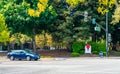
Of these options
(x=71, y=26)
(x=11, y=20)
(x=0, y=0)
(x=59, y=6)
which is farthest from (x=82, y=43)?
(x=0, y=0)

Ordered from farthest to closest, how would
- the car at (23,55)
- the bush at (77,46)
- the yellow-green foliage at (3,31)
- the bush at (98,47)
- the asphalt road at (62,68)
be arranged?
1. the bush at (98,47)
2. the bush at (77,46)
3. the yellow-green foliage at (3,31)
4. the car at (23,55)
5. the asphalt road at (62,68)

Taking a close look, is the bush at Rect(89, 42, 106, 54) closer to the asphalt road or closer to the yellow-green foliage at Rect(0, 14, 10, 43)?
the yellow-green foliage at Rect(0, 14, 10, 43)

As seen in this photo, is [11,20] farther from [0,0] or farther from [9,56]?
[9,56]

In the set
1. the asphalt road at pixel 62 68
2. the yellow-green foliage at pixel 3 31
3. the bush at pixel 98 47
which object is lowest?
the asphalt road at pixel 62 68

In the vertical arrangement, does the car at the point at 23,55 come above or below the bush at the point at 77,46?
below

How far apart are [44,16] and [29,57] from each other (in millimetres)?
14231

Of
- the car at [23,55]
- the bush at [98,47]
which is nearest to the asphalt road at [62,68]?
the car at [23,55]

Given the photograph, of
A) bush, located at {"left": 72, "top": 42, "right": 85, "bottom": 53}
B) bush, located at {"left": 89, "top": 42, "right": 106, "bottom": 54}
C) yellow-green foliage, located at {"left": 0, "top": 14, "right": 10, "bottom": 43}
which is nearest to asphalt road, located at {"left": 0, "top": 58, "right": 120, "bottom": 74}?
yellow-green foliage, located at {"left": 0, "top": 14, "right": 10, "bottom": 43}

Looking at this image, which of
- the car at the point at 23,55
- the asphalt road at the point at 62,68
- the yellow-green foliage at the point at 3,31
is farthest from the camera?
the yellow-green foliage at the point at 3,31

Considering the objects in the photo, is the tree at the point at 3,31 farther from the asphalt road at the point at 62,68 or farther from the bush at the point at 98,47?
the asphalt road at the point at 62,68

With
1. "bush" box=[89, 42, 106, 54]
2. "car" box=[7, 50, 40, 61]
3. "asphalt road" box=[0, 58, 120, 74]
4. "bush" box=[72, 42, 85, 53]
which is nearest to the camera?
"asphalt road" box=[0, 58, 120, 74]

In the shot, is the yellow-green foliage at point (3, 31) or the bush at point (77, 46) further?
the bush at point (77, 46)

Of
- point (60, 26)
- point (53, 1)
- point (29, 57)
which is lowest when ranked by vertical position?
point (29, 57)

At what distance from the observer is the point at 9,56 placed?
49906mm
